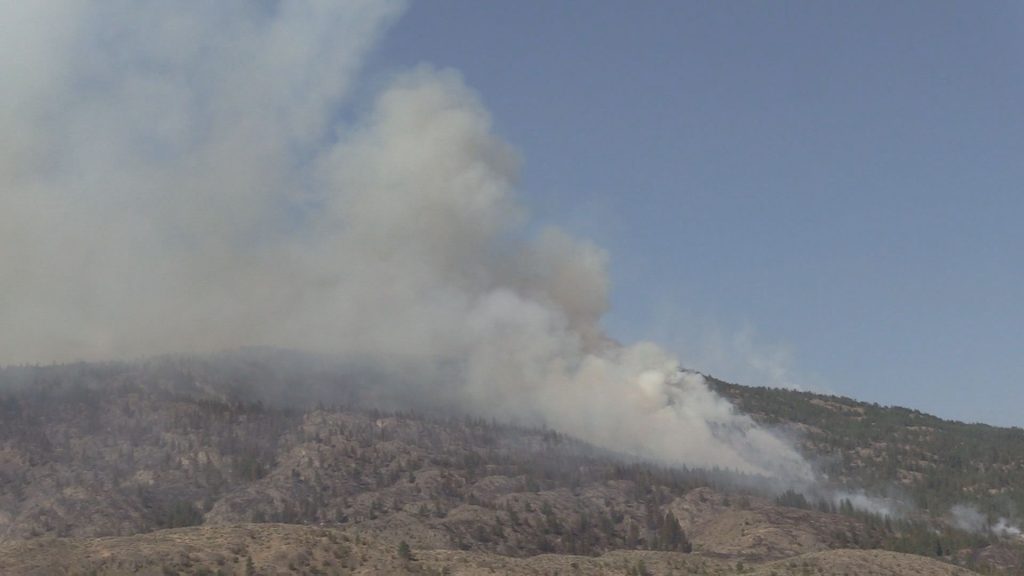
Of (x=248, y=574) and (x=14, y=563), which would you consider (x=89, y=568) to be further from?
(x=248, y=574)

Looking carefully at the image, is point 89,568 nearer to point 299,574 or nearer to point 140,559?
point 140,559

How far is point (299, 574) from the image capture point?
7844 inches

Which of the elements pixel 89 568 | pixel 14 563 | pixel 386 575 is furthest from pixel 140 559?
pixel 386 575

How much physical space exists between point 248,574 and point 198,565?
9436 mm

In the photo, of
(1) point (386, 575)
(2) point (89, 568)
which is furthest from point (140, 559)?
(1) point (386, 575)

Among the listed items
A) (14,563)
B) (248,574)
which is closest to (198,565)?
(248,574)

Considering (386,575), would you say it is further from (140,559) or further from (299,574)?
(140,559)

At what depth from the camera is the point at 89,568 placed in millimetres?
195125

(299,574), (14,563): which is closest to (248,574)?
(299,574)

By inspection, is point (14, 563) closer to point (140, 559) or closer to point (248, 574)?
point (140, 559)

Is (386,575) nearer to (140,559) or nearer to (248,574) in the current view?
(248,574)

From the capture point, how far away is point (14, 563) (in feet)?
641

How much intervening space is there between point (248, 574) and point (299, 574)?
910 cm

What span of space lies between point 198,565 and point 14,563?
32.2 m
